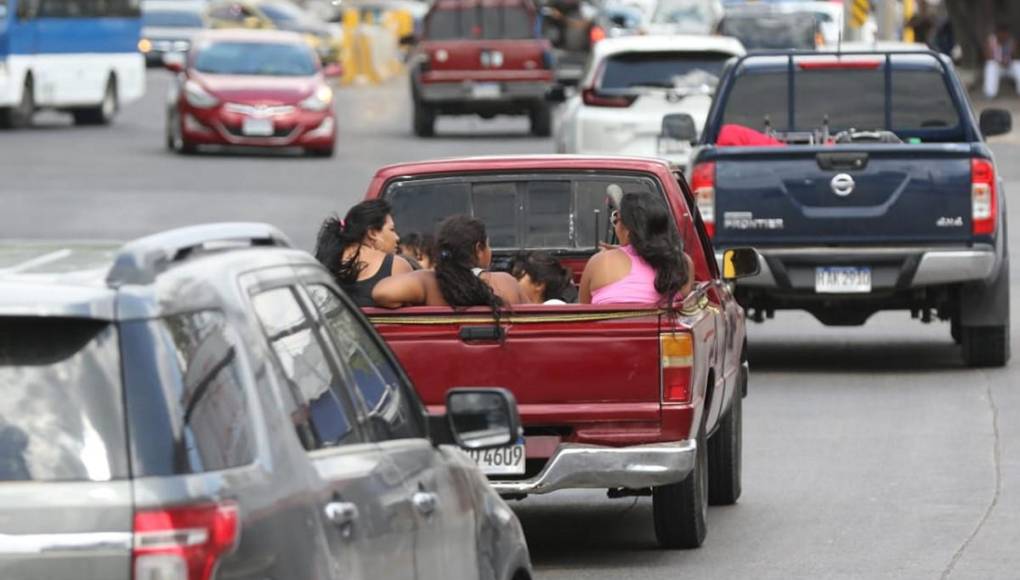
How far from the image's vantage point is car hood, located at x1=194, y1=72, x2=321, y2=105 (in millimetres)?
34875

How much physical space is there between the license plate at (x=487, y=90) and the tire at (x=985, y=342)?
22.0m

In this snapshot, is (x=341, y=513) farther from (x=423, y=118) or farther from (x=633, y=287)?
(x=423, y=118)

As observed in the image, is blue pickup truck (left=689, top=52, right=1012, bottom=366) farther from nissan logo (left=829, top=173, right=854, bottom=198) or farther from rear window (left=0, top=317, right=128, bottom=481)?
rear window (left=0, top=317, right=128, bottom=481)

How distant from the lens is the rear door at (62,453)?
4.51m

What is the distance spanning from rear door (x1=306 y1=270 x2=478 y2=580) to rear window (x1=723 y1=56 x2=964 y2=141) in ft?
38.3

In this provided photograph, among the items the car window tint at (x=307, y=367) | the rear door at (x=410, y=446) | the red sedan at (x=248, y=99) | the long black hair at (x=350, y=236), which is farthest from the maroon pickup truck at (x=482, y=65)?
the car window tint at (x=307, y=367)

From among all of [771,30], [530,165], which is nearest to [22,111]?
[771,30]

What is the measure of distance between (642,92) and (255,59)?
12212 mm

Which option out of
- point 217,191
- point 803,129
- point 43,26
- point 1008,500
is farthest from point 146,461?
point 43,26

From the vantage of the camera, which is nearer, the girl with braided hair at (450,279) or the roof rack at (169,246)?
the roof rack at (169,246)

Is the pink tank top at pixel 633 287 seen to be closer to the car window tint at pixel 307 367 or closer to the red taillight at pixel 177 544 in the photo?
the car window tint at pixel 307 367

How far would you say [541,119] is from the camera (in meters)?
39.1

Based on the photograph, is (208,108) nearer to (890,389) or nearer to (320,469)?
(890,389)

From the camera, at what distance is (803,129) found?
18.0 metres
